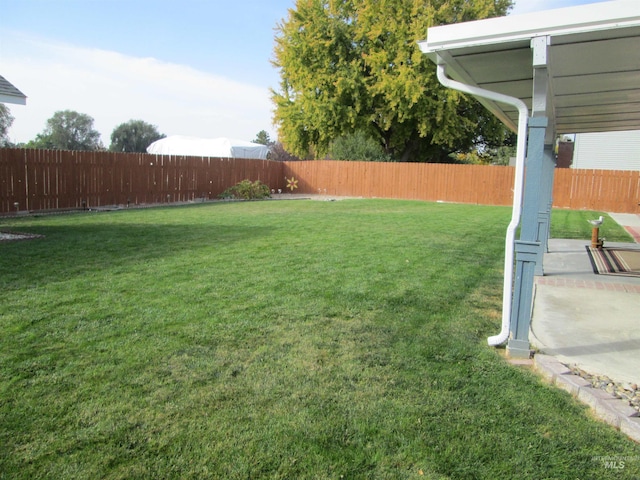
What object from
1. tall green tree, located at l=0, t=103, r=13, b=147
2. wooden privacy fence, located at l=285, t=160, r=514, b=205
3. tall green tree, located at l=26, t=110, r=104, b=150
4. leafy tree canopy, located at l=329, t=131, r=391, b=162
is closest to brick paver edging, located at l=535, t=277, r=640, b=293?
wooden privacy fence, located at l=285, t=160, r=514, b=205

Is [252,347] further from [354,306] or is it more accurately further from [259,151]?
[259,151]

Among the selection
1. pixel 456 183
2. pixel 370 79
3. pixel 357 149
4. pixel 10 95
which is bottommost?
pixel 456 183

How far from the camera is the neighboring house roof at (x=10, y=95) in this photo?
805 centimetres

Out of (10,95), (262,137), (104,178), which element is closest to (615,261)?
(10,95)

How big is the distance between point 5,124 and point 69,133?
13.2 m

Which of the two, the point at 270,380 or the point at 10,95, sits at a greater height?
the point at 10,95

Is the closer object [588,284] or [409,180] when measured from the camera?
[588,284]

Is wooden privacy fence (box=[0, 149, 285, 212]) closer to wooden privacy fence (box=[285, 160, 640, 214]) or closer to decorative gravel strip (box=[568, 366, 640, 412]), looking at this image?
wooden privacy fence (box=[285, 160, 640, 214])

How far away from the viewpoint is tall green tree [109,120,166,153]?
48.7 meters

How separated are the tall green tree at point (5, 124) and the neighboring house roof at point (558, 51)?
129 feet

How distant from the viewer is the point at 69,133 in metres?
48.0

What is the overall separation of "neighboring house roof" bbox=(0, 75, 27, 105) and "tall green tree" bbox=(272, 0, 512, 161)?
17.3 meters

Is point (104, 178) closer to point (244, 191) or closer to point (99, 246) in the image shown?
point (244, 191)

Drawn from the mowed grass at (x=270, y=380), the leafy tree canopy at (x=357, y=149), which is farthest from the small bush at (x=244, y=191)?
the mowed grass at (x=270, y=380)
